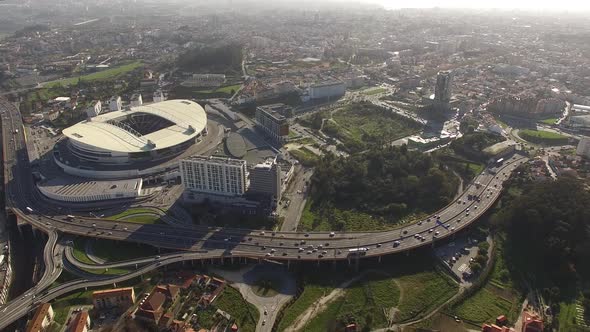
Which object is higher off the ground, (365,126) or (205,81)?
(205,81)

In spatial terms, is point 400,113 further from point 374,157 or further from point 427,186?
point 427,186

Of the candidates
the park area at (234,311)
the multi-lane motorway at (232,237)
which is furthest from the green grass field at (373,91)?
the park area at (234,311)

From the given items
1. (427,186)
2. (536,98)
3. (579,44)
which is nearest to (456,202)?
(427,186)

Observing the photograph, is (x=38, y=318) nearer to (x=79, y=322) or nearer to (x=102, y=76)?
(x=79, y=322)

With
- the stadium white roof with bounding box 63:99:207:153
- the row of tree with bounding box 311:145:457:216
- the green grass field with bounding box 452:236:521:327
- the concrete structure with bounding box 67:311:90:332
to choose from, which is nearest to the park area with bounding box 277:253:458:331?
the green grass field with bounding box 452:236:521:327

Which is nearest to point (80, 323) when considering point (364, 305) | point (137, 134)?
point (364, 305)
